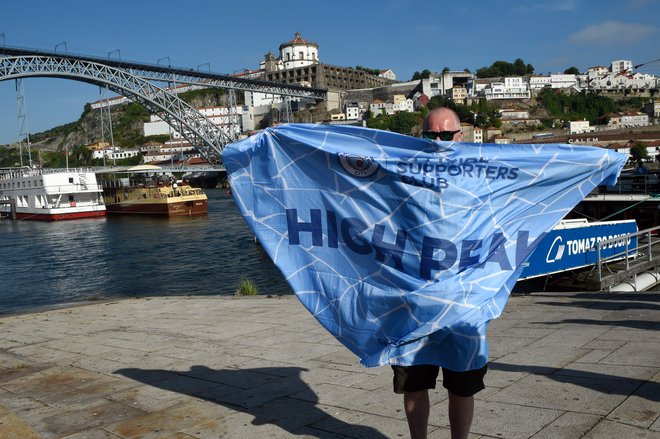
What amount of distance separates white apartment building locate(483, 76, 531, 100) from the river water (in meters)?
109

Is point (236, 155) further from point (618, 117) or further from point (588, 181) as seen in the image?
point (618, 117)

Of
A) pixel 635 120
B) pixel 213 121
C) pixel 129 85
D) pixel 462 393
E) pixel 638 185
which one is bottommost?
pixel 638 185

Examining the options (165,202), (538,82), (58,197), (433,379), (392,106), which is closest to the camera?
(433,379)

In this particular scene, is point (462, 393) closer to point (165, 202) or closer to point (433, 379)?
point (433, 379)

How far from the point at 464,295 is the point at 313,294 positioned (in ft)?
2.82

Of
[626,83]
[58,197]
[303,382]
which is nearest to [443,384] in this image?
[303,382]

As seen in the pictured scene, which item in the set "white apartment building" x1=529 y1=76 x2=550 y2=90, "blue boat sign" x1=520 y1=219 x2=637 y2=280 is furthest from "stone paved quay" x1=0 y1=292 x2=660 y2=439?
"white apartment building" x1=529 y1=76 x2=550 y2=90

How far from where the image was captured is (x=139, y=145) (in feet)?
504

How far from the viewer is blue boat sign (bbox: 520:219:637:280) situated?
11750 mm

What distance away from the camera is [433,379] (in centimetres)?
277

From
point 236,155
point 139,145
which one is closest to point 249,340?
point 236,155

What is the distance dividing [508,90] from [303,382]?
480 feet

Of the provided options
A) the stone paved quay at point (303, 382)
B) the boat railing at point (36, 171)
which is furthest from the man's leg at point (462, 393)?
the boat railing at point (36, 171)

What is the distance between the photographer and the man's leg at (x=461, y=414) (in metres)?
2.68
